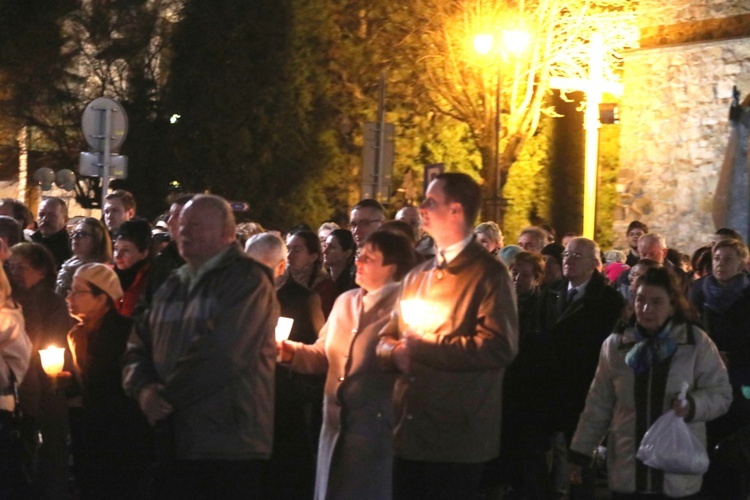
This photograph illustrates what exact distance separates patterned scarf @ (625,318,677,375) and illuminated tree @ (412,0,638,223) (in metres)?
19.0

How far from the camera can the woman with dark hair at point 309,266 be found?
9156 mm

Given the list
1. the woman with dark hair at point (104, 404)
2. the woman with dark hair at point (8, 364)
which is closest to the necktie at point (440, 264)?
the woman with dark hair at point (104, 404)

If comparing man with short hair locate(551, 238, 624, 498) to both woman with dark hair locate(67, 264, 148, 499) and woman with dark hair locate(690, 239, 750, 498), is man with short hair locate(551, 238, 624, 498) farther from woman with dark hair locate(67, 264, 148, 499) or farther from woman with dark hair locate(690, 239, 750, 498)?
woman with dark hair locate(67, 264, 148, 499)

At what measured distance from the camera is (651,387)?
7.43m

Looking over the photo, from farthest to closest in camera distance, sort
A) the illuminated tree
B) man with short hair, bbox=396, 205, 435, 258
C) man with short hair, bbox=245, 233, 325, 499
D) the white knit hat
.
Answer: the illuminated tree → man with short hair, bbox=396, 205, 435, 258 → man with short hair, bbox=245, 233, 325, 499 → the white knit hat

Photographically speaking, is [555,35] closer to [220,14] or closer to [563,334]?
[220,14]

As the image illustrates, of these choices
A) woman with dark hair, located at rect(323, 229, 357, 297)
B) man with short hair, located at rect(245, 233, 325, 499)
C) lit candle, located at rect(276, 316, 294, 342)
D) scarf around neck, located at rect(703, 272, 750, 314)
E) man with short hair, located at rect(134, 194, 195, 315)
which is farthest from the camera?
woman with dark hair, located at rect(323, 229, 357, 297)

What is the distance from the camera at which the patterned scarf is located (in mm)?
7414

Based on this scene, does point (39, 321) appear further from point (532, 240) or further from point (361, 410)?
point (532, 240)

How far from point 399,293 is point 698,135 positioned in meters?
19.5

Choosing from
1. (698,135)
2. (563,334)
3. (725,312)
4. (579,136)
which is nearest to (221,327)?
(563,334)

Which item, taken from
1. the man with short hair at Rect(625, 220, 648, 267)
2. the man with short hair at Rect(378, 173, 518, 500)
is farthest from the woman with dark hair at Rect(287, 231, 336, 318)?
the man with short hair at Rect(625, 220, 648, 267)

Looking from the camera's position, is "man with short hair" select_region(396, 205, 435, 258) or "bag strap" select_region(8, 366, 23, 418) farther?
"man with short hair" select_region(396, 205, 435, 258)

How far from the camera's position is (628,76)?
26453mm
